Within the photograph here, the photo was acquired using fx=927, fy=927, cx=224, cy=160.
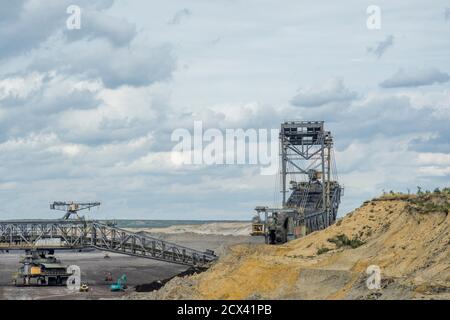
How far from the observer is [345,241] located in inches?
3344

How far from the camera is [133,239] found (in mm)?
120000

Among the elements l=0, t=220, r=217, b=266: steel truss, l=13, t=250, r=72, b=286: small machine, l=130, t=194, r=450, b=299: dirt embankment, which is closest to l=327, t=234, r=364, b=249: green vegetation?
l=130, t=194, r=450, b=299: dirt embankment

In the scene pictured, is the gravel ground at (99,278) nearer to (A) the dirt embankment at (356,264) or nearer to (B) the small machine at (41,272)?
(B) the small machine at (41,272)

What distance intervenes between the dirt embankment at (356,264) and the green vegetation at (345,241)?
0.11 metres

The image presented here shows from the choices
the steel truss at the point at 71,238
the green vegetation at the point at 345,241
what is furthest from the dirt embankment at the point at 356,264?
the steel truss at the point at 71,238

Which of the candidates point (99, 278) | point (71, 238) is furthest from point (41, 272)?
point (99, 278)

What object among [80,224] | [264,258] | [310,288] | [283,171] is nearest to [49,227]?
[80,224]

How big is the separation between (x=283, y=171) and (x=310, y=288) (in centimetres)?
4451

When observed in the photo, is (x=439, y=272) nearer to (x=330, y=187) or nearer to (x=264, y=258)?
(x=264, y=258)

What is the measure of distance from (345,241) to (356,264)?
12980mm

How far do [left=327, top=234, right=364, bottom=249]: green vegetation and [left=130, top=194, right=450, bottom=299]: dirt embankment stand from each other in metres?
0.11

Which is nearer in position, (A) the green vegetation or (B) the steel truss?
(A) the green vegetation

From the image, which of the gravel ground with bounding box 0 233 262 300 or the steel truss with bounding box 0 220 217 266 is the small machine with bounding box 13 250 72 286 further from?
the gravel ground with bounding box 0 233 262 300

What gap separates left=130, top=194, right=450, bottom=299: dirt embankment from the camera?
6341cm
